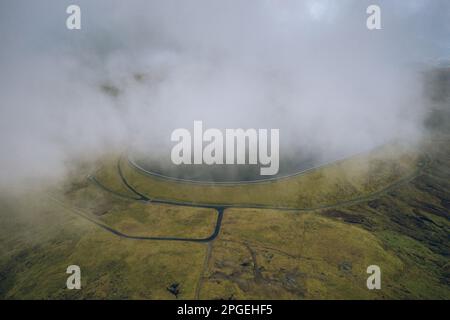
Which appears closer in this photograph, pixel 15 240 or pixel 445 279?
pixel 445 279

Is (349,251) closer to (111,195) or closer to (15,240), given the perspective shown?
(111,195)

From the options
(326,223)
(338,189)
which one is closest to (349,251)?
(326,223)

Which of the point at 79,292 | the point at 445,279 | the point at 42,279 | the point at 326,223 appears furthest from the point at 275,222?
the point at 42,279

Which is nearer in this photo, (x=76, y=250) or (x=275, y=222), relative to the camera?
(x=76, y=250)

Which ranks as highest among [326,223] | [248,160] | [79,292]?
[248,160]

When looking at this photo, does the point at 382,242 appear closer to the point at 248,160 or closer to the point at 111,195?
the point at 248,160

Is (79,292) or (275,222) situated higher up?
(275,222)

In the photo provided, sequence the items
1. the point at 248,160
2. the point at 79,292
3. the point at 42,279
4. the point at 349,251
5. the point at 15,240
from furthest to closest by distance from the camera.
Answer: the point at 248,160 → the point at 15,240 → the point at 349,251 → the point at 42,279 → the point at 79,292
